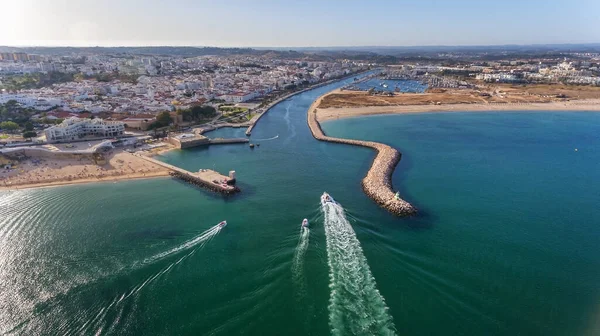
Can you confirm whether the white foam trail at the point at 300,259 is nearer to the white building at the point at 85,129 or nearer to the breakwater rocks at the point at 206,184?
the breakwater rocks at the point at 206,184

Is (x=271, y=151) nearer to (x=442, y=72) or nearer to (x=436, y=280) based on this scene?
(x=436, y=280)

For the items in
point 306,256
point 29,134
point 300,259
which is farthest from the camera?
point 29,134

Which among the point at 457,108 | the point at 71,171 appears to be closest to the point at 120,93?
the point at 71,171

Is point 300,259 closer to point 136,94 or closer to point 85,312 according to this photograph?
point 85,312

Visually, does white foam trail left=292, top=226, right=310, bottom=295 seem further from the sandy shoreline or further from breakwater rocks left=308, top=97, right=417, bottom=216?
the sandy shoreline

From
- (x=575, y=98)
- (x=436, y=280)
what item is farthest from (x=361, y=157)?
(x=575, y=98)

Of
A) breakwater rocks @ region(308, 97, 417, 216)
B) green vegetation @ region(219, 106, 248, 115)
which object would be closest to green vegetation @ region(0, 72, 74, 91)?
green vegetation @ region(219, 106, 248, 115)

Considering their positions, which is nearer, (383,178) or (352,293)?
(352,293)
